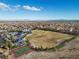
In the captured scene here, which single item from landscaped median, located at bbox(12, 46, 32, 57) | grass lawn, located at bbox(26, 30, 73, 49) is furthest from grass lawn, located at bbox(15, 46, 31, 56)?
grass lawn, located at bbox(26, 30, 73, 49)

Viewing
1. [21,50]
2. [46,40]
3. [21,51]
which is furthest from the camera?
[46,40]

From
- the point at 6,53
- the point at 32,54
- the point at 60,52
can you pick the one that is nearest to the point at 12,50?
the point at 6,53

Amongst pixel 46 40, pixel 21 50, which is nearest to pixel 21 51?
pixel 21 50

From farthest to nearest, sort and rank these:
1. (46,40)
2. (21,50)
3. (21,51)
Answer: (46,40) < (21,50) < (21,51)

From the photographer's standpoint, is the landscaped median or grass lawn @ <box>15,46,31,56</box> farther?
grass lawn @ <box>15,46,31,56</box>

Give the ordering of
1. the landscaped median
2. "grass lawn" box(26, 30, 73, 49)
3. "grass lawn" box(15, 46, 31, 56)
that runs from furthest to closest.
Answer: "grass lawn" box(26, 30, 73, 49), "grass lawn" box(15, 46, 31, 56), the landscaped median

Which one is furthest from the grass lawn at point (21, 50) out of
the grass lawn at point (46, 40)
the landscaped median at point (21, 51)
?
the grass lawn at point (46, 40)

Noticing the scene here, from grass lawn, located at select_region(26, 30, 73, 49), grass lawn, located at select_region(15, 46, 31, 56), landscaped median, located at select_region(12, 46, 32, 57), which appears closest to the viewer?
landscaped median, located at select_region(12, 46, 32, 57)

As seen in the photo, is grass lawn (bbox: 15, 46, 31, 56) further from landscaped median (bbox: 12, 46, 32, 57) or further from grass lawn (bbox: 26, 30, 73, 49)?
grass lawn (bbox: 26, 30, 73, 49)

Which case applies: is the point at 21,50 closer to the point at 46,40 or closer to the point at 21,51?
the point at 21,51

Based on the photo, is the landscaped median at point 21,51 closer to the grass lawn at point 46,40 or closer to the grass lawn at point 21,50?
the grass lawn at point 21,50

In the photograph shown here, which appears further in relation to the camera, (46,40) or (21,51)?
(46,40)
